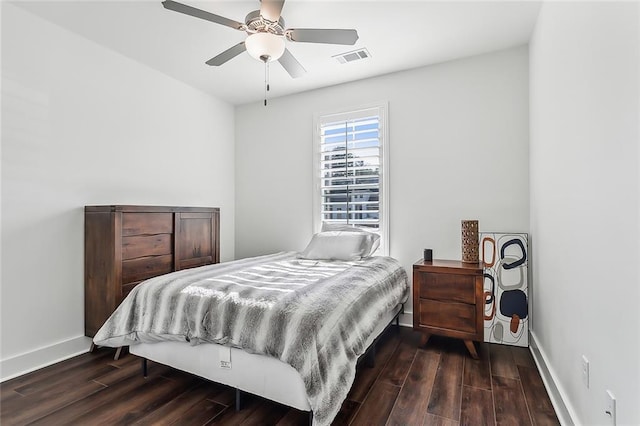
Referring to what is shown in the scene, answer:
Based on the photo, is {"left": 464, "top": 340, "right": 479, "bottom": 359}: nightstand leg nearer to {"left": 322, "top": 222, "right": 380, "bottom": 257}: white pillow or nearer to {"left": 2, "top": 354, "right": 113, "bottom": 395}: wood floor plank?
{"left": 322, "top": 222, "right": 380, "bottom": 257}: white pillow

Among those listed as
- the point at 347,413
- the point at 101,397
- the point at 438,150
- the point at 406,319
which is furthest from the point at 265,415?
the point at 438,150

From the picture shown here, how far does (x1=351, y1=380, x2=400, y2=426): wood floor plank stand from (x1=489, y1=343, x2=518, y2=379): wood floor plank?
2.75ft

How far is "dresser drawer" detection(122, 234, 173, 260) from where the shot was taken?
2721 millimetres

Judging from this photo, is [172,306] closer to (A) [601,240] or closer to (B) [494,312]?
(A) [601,240]

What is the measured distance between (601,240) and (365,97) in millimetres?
2877

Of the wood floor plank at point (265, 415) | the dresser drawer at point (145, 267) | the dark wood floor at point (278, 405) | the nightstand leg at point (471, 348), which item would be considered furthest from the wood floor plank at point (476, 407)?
the dresser drawer at point (145, 267)

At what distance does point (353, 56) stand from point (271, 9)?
52.1 inches

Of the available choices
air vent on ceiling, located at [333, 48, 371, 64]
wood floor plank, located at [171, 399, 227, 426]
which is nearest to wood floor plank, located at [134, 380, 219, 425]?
wood floor plank, located at [171, 399, 227, 426]

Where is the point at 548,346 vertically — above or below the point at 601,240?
below

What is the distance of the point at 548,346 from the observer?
2197mm

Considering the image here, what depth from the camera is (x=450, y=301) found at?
2672mm

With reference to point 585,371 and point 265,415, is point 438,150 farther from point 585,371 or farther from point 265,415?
point 265,415

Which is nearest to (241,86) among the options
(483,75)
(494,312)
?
(483,75)

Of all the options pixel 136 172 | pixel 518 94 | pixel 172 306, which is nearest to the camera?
pixel 172 306
